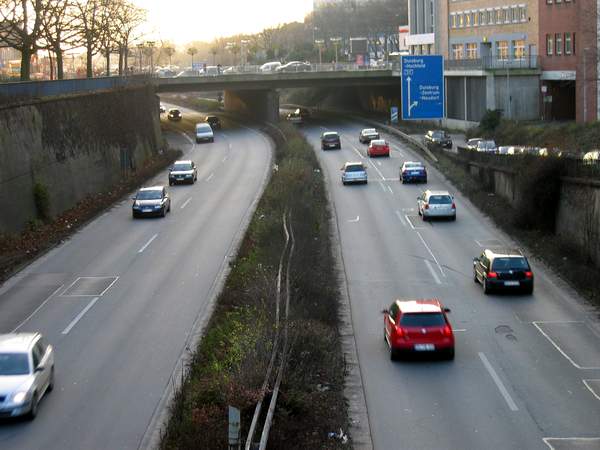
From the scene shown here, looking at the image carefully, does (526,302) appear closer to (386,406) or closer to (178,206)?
(386,406)

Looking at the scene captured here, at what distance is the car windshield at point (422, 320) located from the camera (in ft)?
75.1

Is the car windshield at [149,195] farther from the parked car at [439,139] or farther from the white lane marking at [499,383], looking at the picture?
the parked car at [439,139]

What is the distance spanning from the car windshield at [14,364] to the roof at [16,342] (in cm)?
16

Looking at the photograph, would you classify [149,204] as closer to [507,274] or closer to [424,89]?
[424,89]

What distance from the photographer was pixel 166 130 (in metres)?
95.4

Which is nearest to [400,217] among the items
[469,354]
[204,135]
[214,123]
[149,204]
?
[149,204]

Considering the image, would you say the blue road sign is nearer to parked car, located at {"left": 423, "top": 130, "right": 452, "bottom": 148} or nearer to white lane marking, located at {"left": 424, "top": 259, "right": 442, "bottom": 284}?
white lane marking, located at {"left": 424, "top": 259, "right": 442, "bottom": 284}

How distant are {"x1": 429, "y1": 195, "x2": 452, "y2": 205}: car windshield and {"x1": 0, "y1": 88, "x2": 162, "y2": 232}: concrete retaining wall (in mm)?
16779

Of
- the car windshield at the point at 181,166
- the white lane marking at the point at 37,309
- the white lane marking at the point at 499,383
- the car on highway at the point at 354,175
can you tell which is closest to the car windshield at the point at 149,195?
the car windshield at the point at 181,166

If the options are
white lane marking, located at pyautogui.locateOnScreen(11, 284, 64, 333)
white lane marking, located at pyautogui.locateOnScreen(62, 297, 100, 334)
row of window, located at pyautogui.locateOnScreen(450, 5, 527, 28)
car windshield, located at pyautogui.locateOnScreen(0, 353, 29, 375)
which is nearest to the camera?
car windshield, located at pyautogui.locateOnScreen(0, 353, 29, 375)

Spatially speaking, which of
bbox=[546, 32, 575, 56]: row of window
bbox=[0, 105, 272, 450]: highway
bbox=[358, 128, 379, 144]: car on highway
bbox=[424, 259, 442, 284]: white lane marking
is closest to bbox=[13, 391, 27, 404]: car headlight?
bbox=[0, 105, 272, 450]: highway

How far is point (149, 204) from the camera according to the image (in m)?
45.1

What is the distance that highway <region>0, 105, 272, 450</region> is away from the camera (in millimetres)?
18531

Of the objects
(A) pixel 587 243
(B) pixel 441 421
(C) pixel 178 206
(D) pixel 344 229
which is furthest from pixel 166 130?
(B) pixel 441 421
